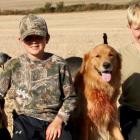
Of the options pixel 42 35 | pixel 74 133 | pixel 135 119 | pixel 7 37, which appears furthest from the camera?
pixel 7 37

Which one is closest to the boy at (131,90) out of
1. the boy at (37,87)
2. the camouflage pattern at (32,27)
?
the boy at (37,87)

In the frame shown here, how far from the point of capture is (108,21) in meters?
18.2

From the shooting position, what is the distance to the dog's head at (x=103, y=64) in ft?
16.3

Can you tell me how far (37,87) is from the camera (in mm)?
4211

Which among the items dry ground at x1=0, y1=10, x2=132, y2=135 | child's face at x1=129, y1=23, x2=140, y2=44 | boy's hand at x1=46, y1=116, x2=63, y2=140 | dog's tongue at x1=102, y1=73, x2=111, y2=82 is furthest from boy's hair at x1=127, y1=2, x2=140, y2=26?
dry ground at x1=0, y1=10, x2=132, y2=135

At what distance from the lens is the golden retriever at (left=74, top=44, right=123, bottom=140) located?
4.96 meters

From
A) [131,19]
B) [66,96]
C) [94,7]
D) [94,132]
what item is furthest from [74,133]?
[94,7]

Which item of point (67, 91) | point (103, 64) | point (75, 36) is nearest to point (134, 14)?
point (103, 64)

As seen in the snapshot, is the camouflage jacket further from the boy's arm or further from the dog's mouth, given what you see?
the dog's mouth

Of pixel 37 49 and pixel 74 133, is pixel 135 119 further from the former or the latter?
pixel 37 49

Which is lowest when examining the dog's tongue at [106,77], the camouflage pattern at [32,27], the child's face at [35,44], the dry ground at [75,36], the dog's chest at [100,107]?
the dry ground at [75,36]

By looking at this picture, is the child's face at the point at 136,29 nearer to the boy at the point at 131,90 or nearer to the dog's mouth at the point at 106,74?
the boy at the point at 131,90

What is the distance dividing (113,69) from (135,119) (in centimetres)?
54

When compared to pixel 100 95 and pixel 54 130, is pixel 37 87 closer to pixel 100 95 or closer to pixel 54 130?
pixel 54 130
